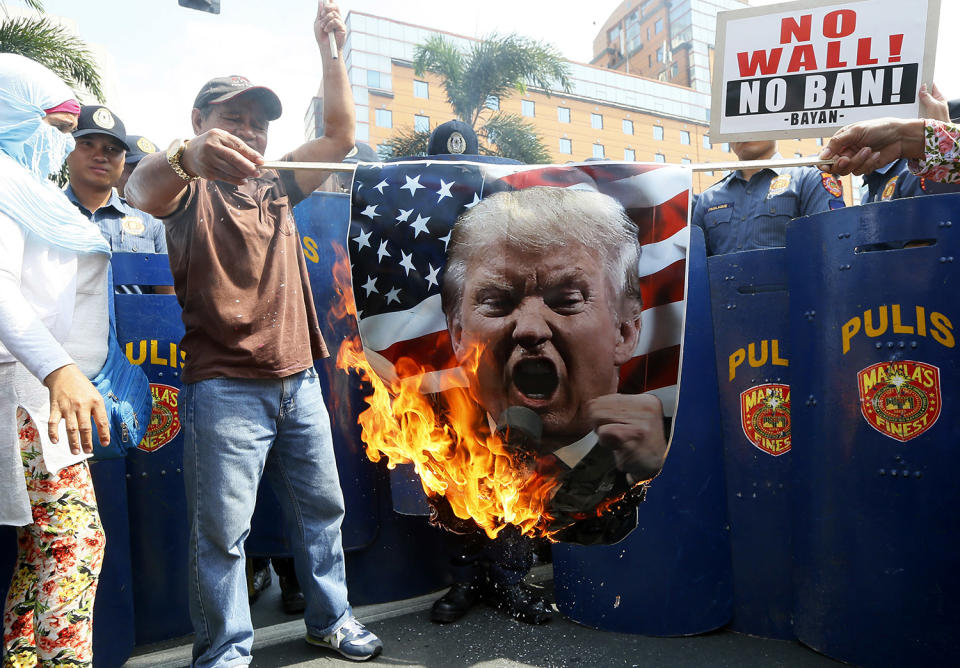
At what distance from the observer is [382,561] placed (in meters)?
3.51

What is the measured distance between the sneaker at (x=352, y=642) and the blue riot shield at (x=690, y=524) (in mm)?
1112

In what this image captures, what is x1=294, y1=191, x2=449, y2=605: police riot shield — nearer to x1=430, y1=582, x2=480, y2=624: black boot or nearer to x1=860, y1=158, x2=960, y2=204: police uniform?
x1=430, y1=582, x2=480, y2=624: black boot

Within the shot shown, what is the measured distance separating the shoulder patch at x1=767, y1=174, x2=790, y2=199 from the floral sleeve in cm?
144

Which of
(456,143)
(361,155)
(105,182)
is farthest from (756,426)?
(105,182)

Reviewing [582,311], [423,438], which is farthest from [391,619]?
[582,311]

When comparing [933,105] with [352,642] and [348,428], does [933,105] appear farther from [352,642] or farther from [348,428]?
[352,642]

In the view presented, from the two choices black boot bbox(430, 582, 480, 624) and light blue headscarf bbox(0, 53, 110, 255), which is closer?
light blue headscarf bbox(0, 53, 110, 255)

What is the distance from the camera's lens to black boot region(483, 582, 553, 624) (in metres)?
3.24

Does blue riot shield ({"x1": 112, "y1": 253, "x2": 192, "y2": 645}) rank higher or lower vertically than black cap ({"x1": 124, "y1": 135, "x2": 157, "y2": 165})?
lower

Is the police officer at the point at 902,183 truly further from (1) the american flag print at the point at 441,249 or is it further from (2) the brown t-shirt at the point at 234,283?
(2) the brown t-shirt at the point at 234,283

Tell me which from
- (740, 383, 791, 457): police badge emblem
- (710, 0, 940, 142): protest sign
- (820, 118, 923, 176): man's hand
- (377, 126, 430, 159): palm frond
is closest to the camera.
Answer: (820, 118, 923, 176): man's hand

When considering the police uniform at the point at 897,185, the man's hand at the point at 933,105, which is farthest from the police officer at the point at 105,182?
the man's hand at the point at 933,105

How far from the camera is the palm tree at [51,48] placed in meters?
10.8

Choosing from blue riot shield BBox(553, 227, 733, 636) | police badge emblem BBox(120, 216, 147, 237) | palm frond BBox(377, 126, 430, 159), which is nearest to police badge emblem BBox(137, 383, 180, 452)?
police badge emblem BBox(120, 216, 147, 237)
